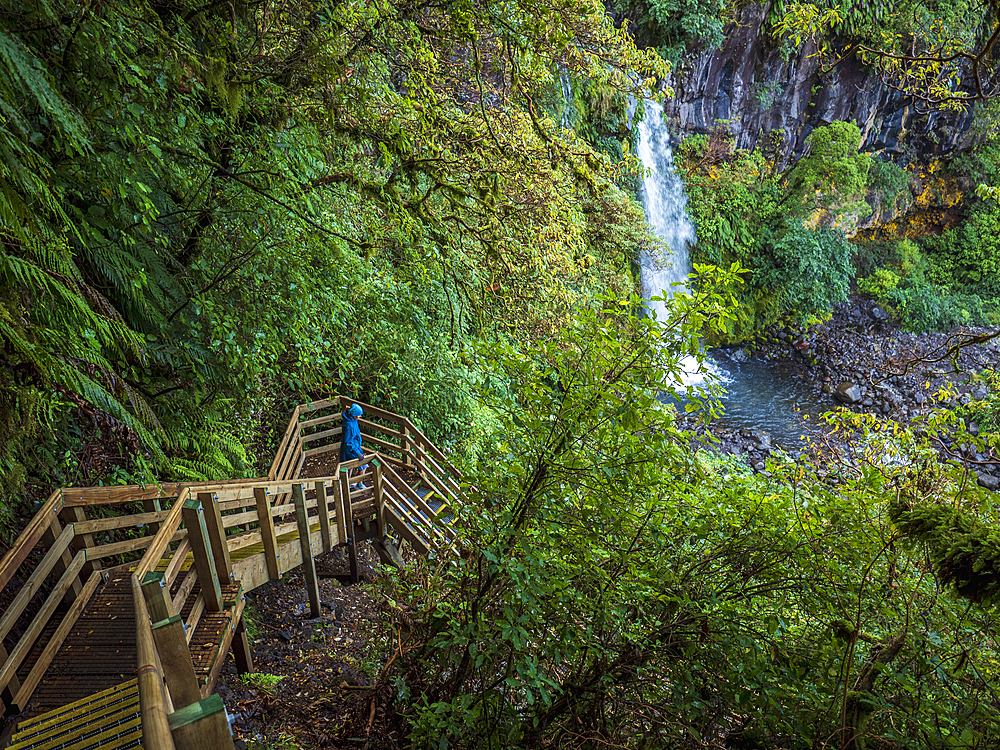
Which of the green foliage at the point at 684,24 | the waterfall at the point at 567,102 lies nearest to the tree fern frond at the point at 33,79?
the waterfall at the point at 567,102

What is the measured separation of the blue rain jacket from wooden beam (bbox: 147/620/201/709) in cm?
615

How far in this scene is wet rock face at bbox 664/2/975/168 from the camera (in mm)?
19328

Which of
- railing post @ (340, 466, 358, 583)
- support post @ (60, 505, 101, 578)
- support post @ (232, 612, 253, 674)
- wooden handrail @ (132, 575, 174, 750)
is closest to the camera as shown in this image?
wooden handrail @ (132, 575, 174, 750)

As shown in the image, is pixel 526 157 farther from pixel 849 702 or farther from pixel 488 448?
pixel 849 702

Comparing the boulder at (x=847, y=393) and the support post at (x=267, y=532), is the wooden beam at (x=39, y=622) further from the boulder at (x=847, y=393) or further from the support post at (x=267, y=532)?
the boulder at (x=847, y=393)

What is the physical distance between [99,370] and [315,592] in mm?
3636

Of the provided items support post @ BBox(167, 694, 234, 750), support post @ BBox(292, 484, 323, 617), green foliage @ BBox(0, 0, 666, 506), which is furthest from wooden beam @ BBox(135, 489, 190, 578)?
support post @ BBox(167, 694, 234, 750)

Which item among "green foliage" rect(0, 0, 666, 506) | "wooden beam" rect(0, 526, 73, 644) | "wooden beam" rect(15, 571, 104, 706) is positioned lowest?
"wooden beam" rect(15, 571, 104, 706)

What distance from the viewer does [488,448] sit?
3398 millimetres

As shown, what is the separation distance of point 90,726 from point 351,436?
17.9 ft

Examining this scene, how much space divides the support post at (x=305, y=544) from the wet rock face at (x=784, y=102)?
18.7 metres

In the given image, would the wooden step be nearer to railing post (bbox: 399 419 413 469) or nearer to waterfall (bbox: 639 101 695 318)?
railing post (bbox: 399 419 413 469)

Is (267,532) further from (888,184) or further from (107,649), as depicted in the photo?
(888,184)

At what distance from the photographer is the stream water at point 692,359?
17.0m
